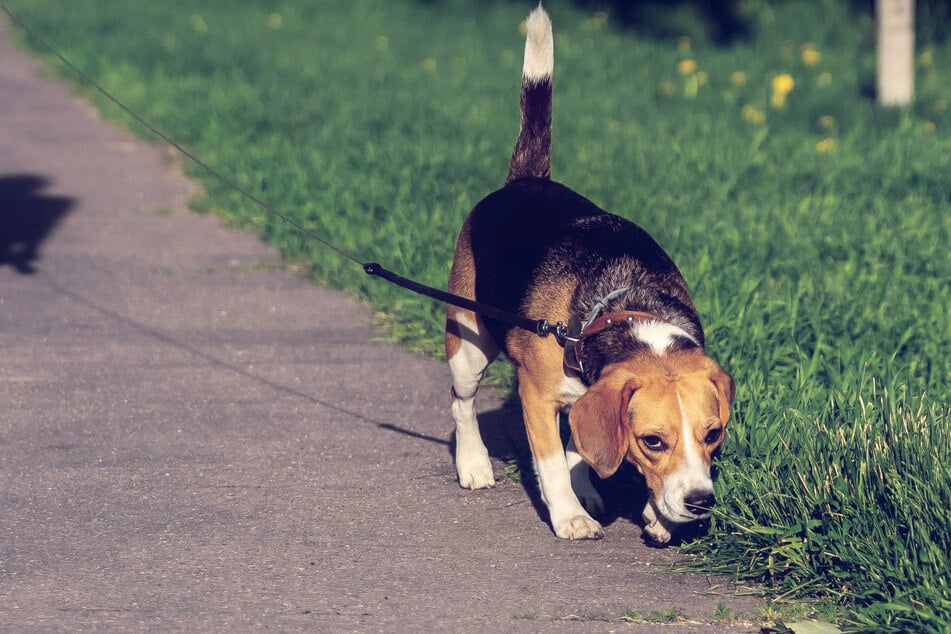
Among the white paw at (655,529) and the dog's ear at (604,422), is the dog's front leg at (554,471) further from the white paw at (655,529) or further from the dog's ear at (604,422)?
the dog's ear at (604,422)

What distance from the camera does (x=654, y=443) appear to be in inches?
155

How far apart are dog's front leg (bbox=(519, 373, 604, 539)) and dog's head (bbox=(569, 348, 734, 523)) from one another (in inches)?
16.1

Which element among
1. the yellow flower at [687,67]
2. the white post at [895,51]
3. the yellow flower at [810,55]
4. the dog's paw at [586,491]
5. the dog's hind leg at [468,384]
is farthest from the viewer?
the yellow flower at [810,55]

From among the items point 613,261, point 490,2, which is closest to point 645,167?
point 613,261

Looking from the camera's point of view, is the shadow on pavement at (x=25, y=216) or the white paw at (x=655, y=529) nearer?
the white paw at (x=655, y=529)

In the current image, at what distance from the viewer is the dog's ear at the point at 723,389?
157 inches

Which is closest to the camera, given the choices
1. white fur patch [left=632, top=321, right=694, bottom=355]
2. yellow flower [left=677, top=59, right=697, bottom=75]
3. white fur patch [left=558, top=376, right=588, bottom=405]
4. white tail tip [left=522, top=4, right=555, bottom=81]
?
white fur patch [left=632, top=321, right=694, bottom=355]

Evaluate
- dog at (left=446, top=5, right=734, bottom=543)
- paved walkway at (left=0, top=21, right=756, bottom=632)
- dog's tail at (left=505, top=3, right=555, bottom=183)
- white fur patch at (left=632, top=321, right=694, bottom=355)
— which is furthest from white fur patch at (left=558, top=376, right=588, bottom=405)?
dog's tail at (left=505, top=3, right=555, bottom=183)

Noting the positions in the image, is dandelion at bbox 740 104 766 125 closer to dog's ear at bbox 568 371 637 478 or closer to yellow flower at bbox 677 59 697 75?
yellow flower at bbox 677 59 697 75

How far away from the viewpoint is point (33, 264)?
7.58 meters

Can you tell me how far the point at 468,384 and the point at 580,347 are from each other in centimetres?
76

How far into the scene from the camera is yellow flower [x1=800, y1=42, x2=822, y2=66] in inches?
448

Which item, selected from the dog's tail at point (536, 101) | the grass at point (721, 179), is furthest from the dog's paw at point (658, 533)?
the dog's tail at point (536, 101)

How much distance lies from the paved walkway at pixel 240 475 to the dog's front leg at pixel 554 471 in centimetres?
7
